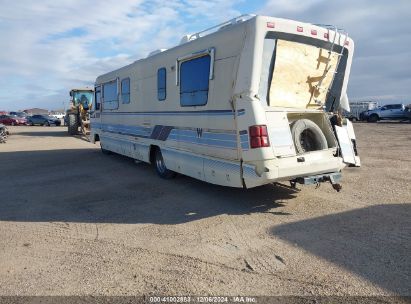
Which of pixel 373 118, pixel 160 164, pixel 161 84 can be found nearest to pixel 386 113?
pixel 373 118

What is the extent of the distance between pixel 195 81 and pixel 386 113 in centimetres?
3163

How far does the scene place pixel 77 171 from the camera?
11016mm

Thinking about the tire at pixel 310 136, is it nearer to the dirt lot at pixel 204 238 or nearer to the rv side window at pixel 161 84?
the dirt lot at pixel 204 238

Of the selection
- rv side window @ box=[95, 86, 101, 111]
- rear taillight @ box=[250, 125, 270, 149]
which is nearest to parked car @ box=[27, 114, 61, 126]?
rv side window @ box=[95, 86, 101, 111]

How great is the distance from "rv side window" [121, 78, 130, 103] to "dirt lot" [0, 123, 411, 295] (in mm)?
2739

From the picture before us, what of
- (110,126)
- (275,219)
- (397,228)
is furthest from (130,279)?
(110,126)

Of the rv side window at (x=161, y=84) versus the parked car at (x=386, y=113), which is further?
the parked car at (x=386, y=113)

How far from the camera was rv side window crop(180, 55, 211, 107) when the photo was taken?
7199 millimetres

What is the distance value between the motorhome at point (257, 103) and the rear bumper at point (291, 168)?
16 millimetres

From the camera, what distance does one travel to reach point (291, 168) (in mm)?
6223

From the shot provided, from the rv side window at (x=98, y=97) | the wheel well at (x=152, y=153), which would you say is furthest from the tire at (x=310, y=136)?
the rv side window at (x=98, y=97)

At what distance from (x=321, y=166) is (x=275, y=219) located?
124 centimetres

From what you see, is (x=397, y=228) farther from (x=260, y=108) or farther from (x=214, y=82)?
(x=214, y=82)

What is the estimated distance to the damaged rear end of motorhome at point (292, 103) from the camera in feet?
20.0
